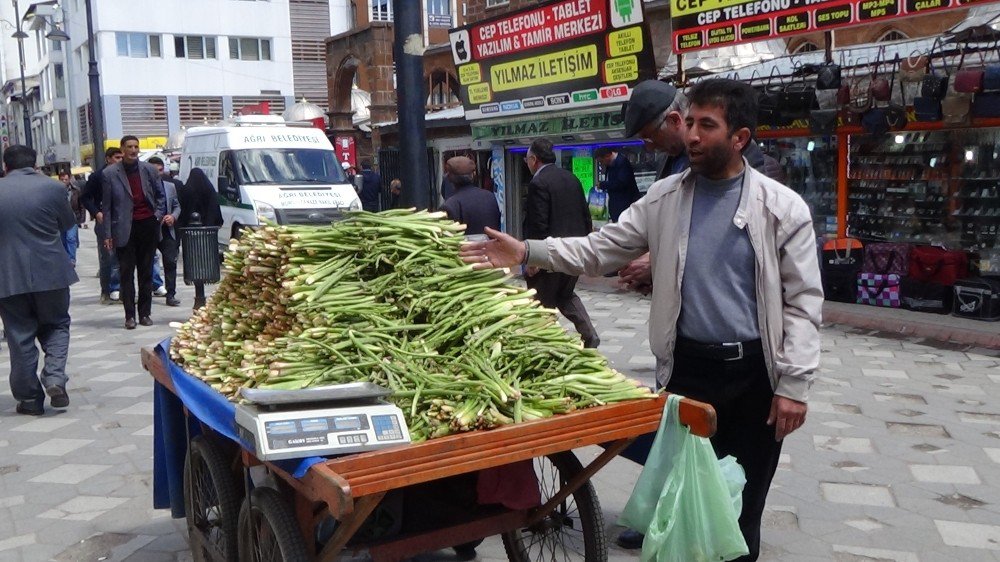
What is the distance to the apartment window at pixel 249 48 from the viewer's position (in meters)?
48.8

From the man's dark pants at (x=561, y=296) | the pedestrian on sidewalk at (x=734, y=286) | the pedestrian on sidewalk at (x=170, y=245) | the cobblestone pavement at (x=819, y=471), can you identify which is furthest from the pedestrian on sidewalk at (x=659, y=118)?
the pedestrian on sidewalk at (x=170, y=245)

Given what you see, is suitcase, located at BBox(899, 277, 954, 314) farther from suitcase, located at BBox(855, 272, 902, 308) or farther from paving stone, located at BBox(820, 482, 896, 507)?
paving stone, located at BBox(820, 482, 896, 507)

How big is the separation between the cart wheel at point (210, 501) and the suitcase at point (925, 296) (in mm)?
8741

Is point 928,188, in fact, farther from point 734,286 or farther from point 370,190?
point 370,190

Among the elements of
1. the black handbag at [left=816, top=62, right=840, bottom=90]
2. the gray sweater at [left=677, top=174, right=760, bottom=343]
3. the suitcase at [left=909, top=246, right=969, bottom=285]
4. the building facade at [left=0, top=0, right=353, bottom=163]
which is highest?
the building facade at [left=0, top=0, right=353, bottom=163]

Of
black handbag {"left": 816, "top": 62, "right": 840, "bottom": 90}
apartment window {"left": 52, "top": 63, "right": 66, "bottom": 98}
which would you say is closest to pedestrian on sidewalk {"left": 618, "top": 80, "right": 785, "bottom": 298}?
black handbag {"left": 816, "top": 62, "right": 840, "bottom": 90}

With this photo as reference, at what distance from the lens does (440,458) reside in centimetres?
269

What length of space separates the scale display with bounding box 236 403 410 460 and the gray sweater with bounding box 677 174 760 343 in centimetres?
108

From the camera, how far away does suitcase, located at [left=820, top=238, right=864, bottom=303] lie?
11.4 m

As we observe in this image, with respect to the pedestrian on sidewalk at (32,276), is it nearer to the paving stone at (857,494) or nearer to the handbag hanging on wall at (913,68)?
the paving stone at (857,494)

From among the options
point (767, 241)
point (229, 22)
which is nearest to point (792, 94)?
point (767, 241)

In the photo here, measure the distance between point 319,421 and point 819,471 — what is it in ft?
12.2

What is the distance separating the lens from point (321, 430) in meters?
2.64

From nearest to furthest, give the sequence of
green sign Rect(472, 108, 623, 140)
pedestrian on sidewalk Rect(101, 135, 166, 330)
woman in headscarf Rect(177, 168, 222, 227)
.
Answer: pedestrian on sidewalk Rect(101, 135, 166, 330), woman in headscarf Rect(177, 168, 222, 227), green sign Rect(472, 108, 623, 140)
